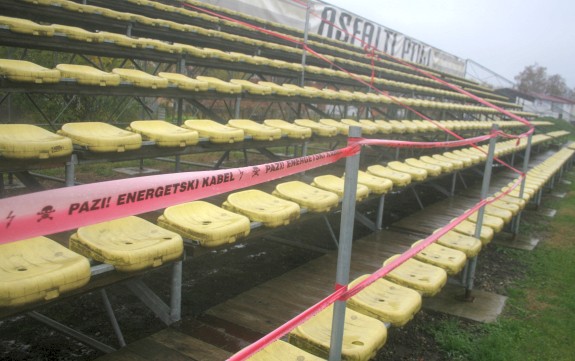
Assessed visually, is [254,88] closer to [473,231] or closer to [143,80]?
[143,80]

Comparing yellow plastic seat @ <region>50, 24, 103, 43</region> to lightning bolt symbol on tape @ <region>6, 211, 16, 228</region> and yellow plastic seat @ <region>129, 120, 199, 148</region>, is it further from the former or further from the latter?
lightning bolt symbol on tape @ <region>6, 211, 16, 228</region>

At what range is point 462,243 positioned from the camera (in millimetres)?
3475

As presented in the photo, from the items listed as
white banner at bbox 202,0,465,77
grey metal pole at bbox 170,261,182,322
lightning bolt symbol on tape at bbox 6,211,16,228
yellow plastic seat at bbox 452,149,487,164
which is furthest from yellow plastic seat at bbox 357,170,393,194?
white banner at bbox 202,0,465,77

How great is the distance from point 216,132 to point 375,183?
137 cm

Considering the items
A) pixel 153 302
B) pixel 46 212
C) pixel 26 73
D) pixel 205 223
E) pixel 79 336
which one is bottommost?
pixel 79 336

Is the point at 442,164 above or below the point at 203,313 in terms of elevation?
above

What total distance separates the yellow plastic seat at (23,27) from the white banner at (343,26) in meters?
4.89

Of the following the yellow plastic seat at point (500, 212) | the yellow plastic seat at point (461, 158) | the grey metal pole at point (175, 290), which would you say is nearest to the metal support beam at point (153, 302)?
the grey metal pole at point (175, 290)

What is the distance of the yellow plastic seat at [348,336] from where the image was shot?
6.01ft

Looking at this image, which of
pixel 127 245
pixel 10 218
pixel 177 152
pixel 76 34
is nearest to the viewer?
pixel 10 218

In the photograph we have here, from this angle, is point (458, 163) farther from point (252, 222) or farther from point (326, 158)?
point (326, 158)

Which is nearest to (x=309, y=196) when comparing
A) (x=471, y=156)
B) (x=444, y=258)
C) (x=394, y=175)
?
(x=444, y=258)

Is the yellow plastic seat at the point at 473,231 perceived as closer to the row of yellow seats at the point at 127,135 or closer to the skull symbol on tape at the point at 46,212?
the row of yellow seats at the point at 127,135

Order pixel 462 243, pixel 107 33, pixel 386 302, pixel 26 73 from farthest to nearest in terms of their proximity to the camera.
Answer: pixel 107 33, pixel 462 243, pixel 26 73, pixel 386 302
